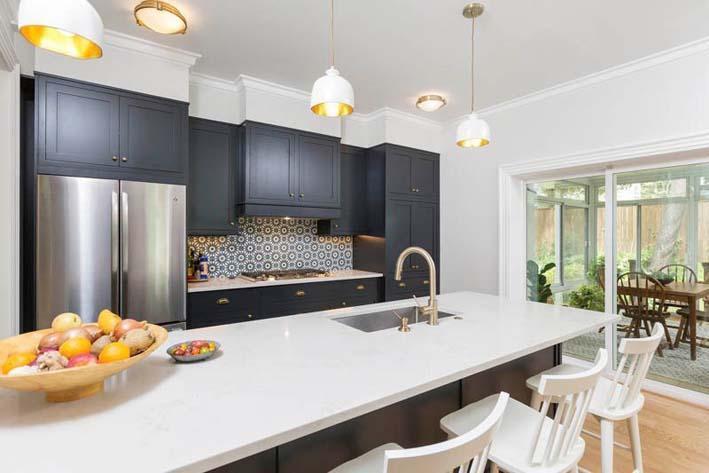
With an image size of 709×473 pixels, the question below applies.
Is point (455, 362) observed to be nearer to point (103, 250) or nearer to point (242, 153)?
point (103, 250)

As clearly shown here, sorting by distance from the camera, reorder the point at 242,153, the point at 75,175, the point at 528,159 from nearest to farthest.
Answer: the point at 75,175 < the point at 242,153 < the point at 528,159

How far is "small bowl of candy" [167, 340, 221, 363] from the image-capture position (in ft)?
4.11

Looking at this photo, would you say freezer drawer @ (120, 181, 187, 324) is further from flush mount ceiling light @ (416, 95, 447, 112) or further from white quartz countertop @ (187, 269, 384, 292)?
flush mount ceiling light @ (416, 95, 447, 112)

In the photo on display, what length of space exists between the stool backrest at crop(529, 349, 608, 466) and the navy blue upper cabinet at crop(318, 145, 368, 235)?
3057 mm

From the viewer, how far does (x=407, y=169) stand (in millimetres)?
4230

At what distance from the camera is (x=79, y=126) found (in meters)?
2.44

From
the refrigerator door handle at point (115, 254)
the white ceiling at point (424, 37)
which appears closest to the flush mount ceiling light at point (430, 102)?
the white ceiling at point (424, 37)

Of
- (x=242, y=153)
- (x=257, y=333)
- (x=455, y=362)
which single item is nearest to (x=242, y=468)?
(x=257, y=333)

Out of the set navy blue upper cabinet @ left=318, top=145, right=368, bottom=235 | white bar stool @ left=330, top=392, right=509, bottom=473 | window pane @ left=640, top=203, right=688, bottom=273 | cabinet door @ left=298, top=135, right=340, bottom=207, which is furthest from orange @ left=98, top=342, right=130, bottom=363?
window pane @ left=640, top=203, right=688, bottom=273

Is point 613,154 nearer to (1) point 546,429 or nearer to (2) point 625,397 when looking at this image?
(2) point 625,397

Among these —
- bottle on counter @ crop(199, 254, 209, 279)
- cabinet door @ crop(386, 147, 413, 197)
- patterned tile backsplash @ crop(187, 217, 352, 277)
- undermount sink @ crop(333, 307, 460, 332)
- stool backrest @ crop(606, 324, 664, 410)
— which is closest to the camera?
stool backrest @ crop(606, 324, 664, 410)

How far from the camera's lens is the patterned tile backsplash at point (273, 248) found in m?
3.54

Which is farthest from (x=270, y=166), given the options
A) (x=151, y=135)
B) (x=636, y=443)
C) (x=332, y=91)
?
(x=636, y=443)

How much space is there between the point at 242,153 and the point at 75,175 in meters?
1.30
